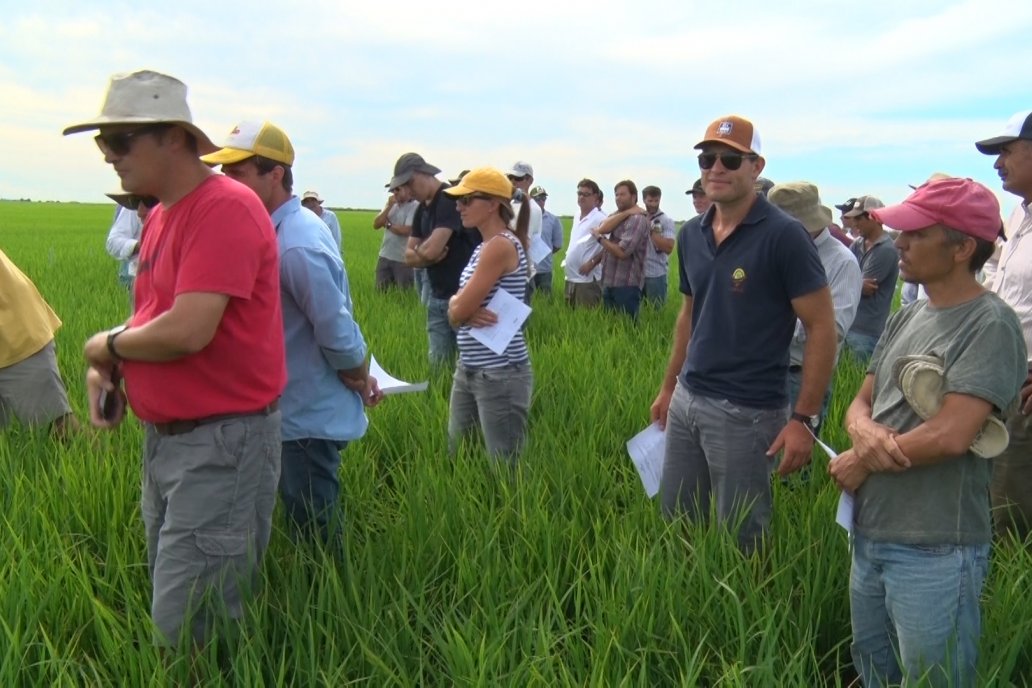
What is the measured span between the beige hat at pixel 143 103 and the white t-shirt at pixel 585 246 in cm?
574

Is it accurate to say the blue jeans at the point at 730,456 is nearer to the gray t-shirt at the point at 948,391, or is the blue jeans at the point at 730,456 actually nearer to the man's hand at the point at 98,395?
the gray t-shirt at the point at 948,391

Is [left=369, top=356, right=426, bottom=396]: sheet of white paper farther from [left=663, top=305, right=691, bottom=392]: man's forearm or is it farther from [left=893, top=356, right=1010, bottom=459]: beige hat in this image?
[left=893, top=356, right=1010, bottom=459]: beige hat

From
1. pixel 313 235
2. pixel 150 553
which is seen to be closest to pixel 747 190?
pixel 313 235

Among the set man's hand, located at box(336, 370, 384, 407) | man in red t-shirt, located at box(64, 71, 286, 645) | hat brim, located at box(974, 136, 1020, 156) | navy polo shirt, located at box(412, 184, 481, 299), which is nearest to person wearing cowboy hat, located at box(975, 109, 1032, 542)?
hat brim, located at box(974, 136, 1020, 156)

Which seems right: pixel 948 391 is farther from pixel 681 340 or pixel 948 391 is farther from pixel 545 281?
pixel 545 281

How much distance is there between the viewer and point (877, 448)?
1.65 meters

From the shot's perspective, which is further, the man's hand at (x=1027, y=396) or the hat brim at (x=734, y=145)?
the man's hand at (x=1027, y=396)

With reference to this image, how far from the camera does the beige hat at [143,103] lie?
1714 mm

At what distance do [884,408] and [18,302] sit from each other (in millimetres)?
3150

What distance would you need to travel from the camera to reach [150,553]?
201cm

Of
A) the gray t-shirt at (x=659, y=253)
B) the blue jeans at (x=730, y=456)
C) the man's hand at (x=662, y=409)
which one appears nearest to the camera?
the blue jeans at (x=730, y=456)

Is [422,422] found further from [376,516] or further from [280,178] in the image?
[280,178]

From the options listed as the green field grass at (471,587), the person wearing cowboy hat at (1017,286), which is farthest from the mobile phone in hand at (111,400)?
the person wearing cowboy hat at (1017,286)

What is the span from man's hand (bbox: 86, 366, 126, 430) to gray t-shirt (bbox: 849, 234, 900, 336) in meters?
4.31
